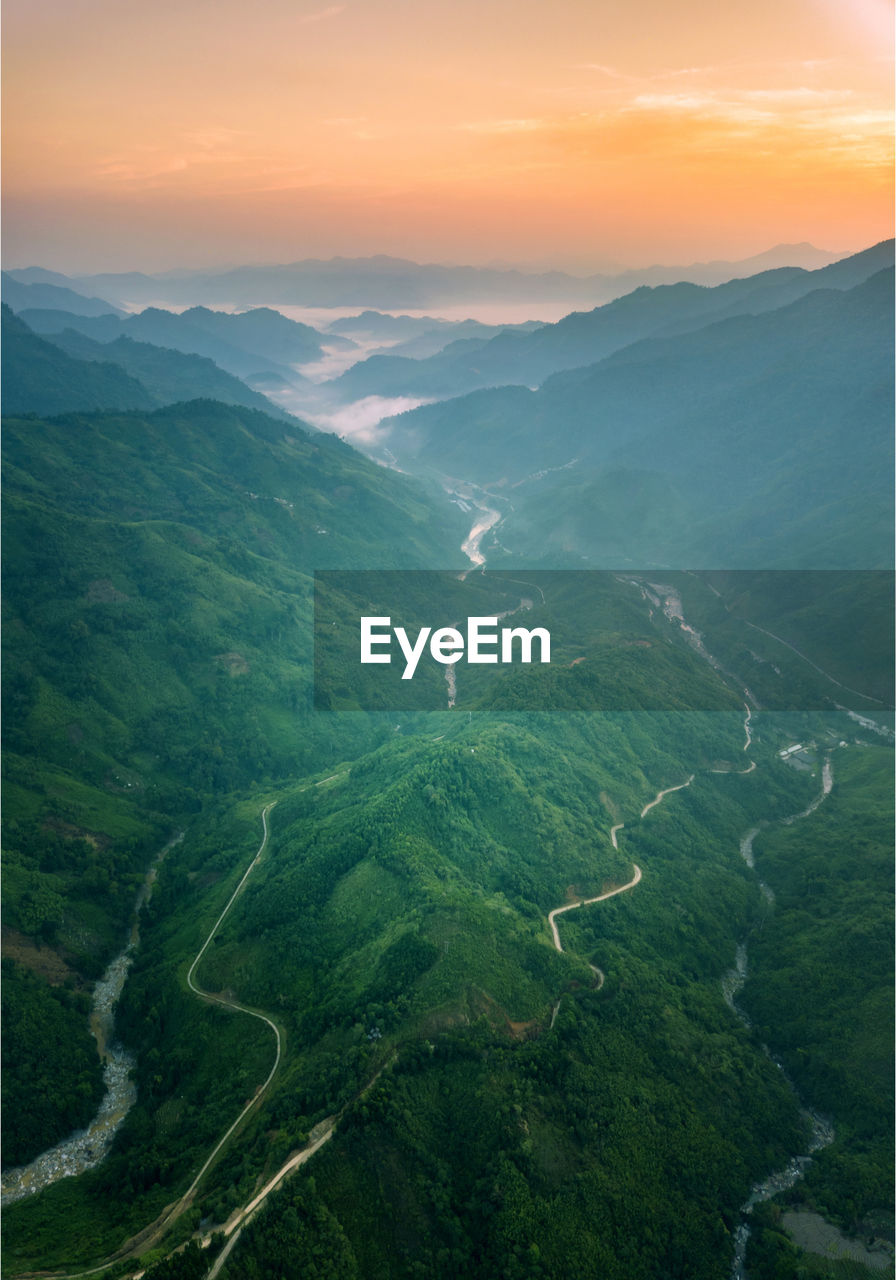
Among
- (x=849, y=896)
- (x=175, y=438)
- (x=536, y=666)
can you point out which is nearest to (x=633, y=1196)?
(x=849, y=896)

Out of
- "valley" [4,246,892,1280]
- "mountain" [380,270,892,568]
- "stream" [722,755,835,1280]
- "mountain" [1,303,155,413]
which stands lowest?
"stream" [722,755,835,1280]

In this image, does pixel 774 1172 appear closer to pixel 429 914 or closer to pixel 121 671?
pixel 429 914

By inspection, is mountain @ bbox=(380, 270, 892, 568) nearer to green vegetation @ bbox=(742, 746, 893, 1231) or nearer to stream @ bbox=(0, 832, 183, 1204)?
green vegetation @ bbox=(742, 746, 893, 1231)

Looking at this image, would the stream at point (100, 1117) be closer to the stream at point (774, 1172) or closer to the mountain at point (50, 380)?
the stream at point (774, 1172)

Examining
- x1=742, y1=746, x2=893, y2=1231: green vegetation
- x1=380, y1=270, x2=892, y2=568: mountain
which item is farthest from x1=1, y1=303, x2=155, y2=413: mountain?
x1=742, y1=746, x2=893, y2=1231: green vegetation

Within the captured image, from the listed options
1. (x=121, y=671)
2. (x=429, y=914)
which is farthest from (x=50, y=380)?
(x=429, y=914)

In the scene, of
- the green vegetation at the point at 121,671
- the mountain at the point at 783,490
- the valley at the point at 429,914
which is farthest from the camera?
the mountain at the point at 783,490

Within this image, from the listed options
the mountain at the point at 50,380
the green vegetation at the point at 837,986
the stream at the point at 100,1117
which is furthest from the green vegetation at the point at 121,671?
the mountain at the point at 50,380

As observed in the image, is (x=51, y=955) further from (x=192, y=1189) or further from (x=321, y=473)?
(x=321, y=473)
